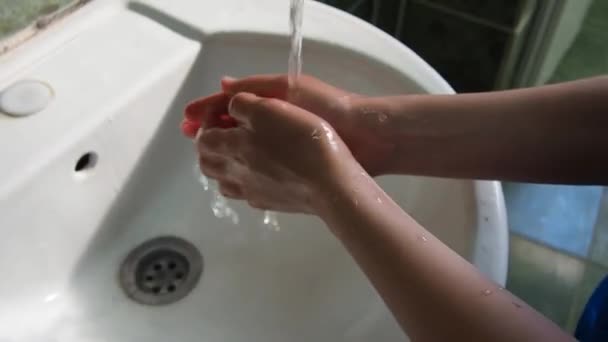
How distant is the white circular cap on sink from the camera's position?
0.48 metres

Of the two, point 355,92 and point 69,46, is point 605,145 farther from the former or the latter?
point 69,46

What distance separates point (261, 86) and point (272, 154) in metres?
0.07

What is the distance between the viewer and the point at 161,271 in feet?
1.79

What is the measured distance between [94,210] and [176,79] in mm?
126

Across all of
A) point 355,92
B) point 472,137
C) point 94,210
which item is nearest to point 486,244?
point 472,137

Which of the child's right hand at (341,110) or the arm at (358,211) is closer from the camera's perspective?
the arm at (358,211)

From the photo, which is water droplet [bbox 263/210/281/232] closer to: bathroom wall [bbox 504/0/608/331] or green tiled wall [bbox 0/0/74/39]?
green tiled wall [bbox 0/0/74/39]


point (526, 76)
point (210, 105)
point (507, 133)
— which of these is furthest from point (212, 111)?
point (526, 76)

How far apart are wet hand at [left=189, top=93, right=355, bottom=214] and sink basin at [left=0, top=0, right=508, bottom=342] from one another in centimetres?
6

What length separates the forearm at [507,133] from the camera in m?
0.43

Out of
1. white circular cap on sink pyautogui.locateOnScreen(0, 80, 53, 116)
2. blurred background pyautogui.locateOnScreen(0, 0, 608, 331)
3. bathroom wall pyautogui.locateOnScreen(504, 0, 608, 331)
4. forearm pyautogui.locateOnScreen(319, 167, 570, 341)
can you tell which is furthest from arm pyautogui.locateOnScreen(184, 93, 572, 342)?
bathroom wall pyautogui.locateOnScreen(504, 0, 608, 331)

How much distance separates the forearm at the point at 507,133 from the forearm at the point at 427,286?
11 cm

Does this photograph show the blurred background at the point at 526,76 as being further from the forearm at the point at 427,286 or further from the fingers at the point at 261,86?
the forearm at the point at 427,286

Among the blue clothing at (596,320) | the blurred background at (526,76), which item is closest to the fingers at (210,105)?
the blue clothing at (596,320)
